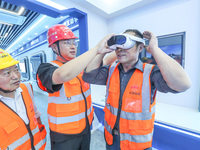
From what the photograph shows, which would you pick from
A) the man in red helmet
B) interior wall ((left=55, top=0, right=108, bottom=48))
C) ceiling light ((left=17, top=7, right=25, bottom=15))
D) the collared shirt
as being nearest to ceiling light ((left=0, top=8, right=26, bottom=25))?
ceiling light ((left=17, top=7, right=25, bottom=15))

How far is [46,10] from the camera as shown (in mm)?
1955

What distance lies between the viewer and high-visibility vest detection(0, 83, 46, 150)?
857 mm

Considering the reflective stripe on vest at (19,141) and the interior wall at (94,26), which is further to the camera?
the interior wall at (94,26)

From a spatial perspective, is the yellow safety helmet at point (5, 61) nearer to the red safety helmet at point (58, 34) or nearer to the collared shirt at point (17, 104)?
the collared shirt at point (17, 104)

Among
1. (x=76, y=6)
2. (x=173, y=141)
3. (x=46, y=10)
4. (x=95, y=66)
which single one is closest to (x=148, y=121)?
(x=95, y=66)

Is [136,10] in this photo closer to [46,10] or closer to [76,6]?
[76,6]

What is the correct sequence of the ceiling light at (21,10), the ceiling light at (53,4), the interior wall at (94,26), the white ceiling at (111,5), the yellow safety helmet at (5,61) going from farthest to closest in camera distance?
the ceiling light at (21,10)
the interior wall at (94,26)
the white ceiling at (111,5)
the ceiling light at (53,4)
the yellow safety helmet at (5,61)

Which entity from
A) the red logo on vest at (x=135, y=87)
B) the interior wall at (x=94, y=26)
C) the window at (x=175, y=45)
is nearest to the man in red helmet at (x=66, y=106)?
the red logo on vest at (x=135, y=87)

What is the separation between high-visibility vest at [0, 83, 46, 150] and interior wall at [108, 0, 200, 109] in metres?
2.49

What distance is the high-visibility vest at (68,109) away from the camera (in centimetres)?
109

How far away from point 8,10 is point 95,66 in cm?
396

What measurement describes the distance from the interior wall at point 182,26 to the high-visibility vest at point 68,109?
6.84 feet

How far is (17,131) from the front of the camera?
3.03ft

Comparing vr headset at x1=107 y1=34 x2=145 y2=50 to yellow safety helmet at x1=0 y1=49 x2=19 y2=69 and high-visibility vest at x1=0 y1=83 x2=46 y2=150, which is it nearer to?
yellow safety helmet at x1=0 y1=49 x2=19 y2=69
